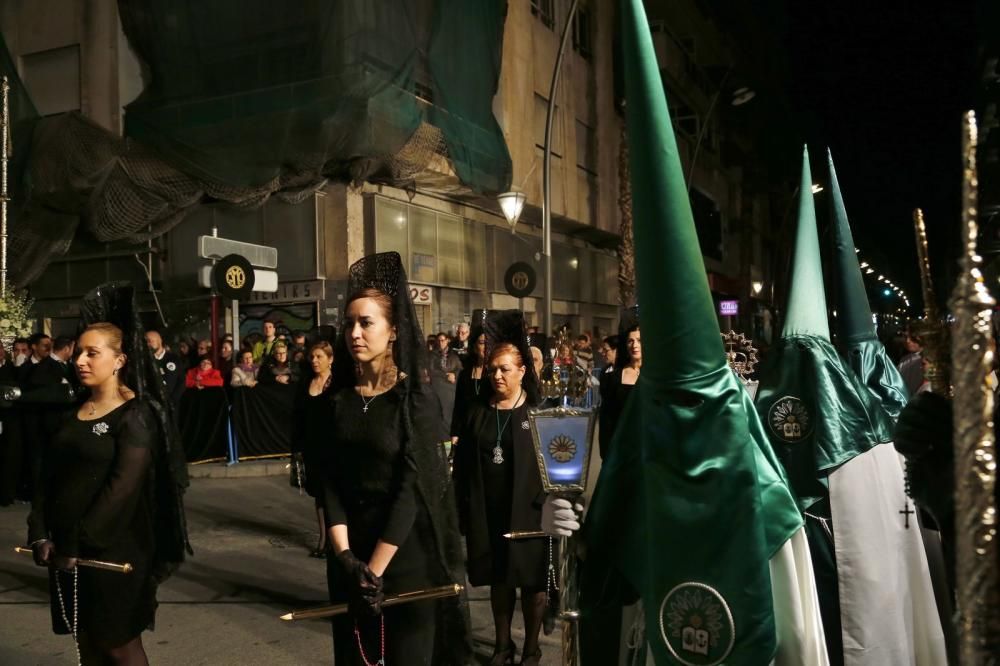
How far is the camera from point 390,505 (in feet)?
11.2

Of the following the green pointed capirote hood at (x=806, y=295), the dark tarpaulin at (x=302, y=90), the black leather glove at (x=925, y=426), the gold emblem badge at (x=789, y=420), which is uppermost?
the dark tarpaulin at (x=302, y=90)

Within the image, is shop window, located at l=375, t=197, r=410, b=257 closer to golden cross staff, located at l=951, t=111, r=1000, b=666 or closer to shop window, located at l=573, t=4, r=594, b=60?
shop window, located at l=573, t=4, r=594, b=60

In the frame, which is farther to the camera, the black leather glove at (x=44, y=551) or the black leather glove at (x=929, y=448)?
the black leather glove at (x=44, y=551)

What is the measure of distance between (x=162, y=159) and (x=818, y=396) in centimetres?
1435

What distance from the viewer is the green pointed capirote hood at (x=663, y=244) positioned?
2.02 meters

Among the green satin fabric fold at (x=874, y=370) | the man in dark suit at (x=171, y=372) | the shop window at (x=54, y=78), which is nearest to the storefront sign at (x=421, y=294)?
the man in dark suit at (x=171, y=372)

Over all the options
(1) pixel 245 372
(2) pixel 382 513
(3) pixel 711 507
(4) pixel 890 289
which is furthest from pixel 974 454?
(4) pixel 890 289

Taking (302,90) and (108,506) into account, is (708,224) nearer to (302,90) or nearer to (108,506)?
(302,90)

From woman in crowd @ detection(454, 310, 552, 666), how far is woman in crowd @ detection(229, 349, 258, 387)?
8614 millimetres

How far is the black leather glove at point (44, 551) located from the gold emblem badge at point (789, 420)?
3333 millimetres

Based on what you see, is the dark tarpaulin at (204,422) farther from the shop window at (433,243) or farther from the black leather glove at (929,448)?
the black leather glove at (929,448)

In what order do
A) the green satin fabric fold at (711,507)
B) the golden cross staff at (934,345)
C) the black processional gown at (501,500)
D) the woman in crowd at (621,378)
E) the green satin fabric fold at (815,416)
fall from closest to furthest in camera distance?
1. the golden cross staff at (934,345)
2. the green satin fabric fold at (711,507)
3. the green satin fabric fold at (815,416)
4. the black processional gown at (501,500)
5. the woman in crowd at (621,378)

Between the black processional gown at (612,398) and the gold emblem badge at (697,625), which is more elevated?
the black processional gown at (612,398)

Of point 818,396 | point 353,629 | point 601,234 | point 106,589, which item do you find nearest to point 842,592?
point 818,396
